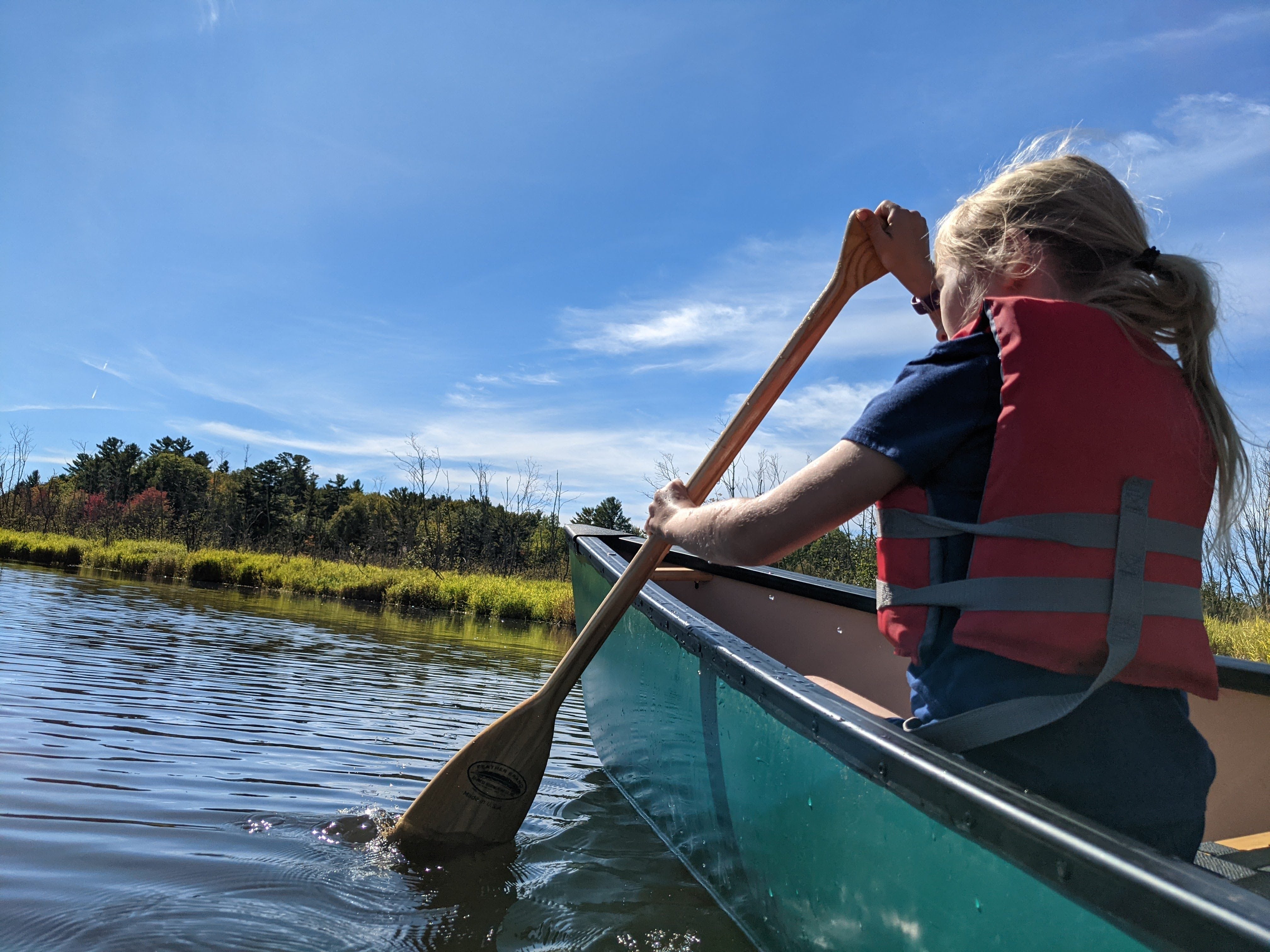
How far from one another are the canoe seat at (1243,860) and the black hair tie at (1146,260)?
3.15 ft

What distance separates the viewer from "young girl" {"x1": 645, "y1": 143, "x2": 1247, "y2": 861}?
1.00 m

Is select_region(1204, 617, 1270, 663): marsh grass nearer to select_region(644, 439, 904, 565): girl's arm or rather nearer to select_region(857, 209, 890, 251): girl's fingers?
select_region(857, 209, 890, 251): girl's fingers

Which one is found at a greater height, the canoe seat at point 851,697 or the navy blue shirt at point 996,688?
the navy blue shirt at point 996,688

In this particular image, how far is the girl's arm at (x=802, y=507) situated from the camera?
3.55 ft

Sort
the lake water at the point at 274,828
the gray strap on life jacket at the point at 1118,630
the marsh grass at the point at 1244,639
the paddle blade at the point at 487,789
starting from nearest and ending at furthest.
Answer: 1. the gray strap on life jacket at the point at 1118,630
2. the lake water at the point at 274,828
3. the paddle blade at the point at 487,789
4. the marsh grass at the point at 1244,639

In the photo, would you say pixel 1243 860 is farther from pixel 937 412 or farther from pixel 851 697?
pixel 937 412

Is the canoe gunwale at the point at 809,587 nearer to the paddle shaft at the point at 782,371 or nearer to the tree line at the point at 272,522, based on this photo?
the paddle shaft at the point at 782,371

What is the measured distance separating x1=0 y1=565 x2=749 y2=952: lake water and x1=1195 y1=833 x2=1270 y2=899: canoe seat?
1018 mm

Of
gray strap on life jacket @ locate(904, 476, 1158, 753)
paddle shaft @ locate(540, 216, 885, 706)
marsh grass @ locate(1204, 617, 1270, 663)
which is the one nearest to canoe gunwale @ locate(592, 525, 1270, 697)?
paddle shaft @ locate(540, 216, 885, 706)

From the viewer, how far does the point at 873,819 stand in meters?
1.19

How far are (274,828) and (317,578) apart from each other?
14744mm

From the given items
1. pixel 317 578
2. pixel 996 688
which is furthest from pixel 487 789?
pixel 317 578

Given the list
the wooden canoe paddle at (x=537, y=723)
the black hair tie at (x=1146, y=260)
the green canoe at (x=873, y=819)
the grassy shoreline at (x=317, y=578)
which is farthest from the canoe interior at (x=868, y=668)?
the grassy shoreline at (x=317, y=578)

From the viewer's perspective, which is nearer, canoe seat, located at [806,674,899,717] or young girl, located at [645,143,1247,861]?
young girl, located at [645,143,1247,861]
